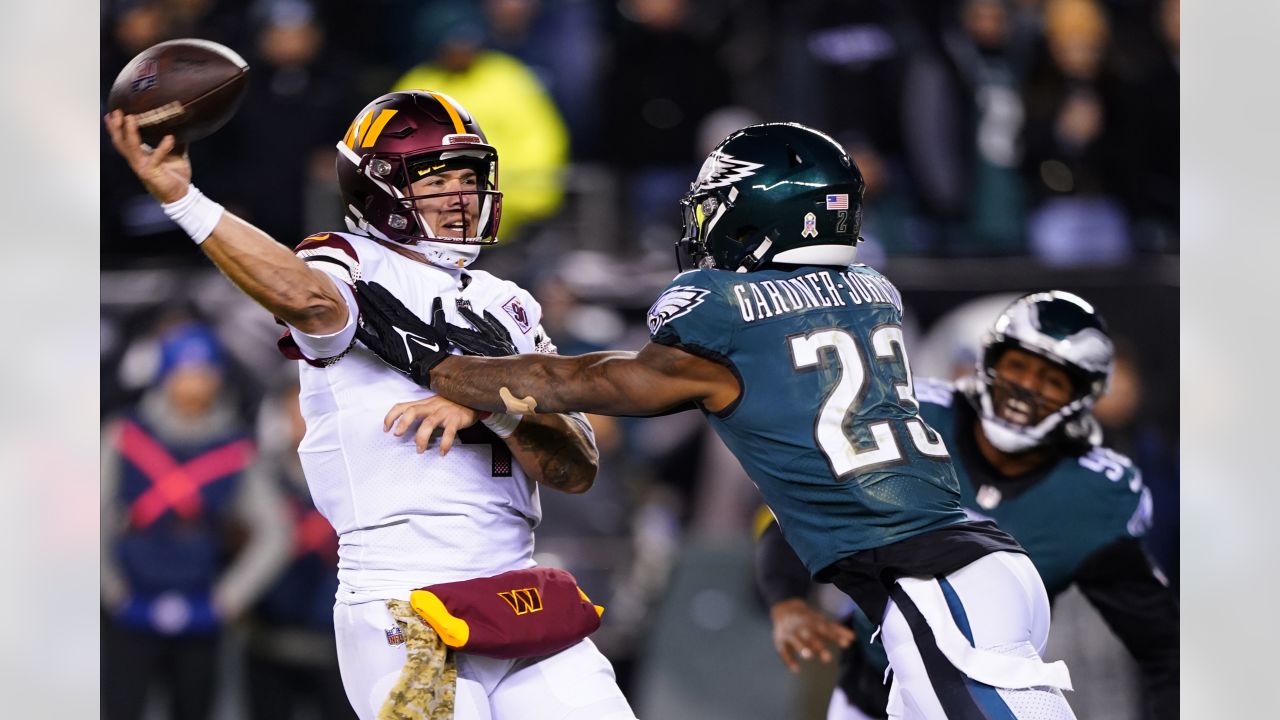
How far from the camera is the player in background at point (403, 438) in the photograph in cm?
313

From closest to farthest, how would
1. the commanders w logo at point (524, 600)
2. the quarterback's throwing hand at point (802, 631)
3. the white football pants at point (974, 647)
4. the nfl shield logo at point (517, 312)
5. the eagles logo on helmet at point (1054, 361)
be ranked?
the white football pants at point (974, 647) → the commanders w logo at point (524, 600) → the nfl shield logo at point (517, 312) → the quarterback's throwing hand at point (802, 631) → the eagles logo on helmet at point (1054, 361)

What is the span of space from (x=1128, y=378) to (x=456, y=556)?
4821 millimetres

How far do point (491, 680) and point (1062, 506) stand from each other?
5.98ft

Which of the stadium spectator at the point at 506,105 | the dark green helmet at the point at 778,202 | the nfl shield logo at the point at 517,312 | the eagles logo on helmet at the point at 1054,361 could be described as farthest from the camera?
the stadium spectator at the point at 506,105

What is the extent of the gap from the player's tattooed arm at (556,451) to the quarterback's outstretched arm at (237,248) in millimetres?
584

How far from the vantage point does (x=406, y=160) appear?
344cm

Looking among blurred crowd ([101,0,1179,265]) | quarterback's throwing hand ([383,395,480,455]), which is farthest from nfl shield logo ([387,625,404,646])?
blurred crowd ([101,0,1179,265])

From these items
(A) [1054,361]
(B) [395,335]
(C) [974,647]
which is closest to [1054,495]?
(A) [1054,361]

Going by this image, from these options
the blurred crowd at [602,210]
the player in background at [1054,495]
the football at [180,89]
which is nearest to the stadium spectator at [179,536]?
the blurred crowd at [602,210]

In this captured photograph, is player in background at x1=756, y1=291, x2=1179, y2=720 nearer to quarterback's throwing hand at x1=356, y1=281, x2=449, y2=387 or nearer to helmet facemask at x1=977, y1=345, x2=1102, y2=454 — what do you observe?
helmet facemask at x1=977, y1=345, x2=1102, y2=454

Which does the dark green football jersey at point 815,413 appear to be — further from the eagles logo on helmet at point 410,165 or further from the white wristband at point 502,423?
the eagles logo on helmet at point 410,165

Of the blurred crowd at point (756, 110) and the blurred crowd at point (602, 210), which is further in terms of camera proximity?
the blurred crowd at point (756, 110)

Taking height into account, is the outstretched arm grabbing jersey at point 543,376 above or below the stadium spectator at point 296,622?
above
